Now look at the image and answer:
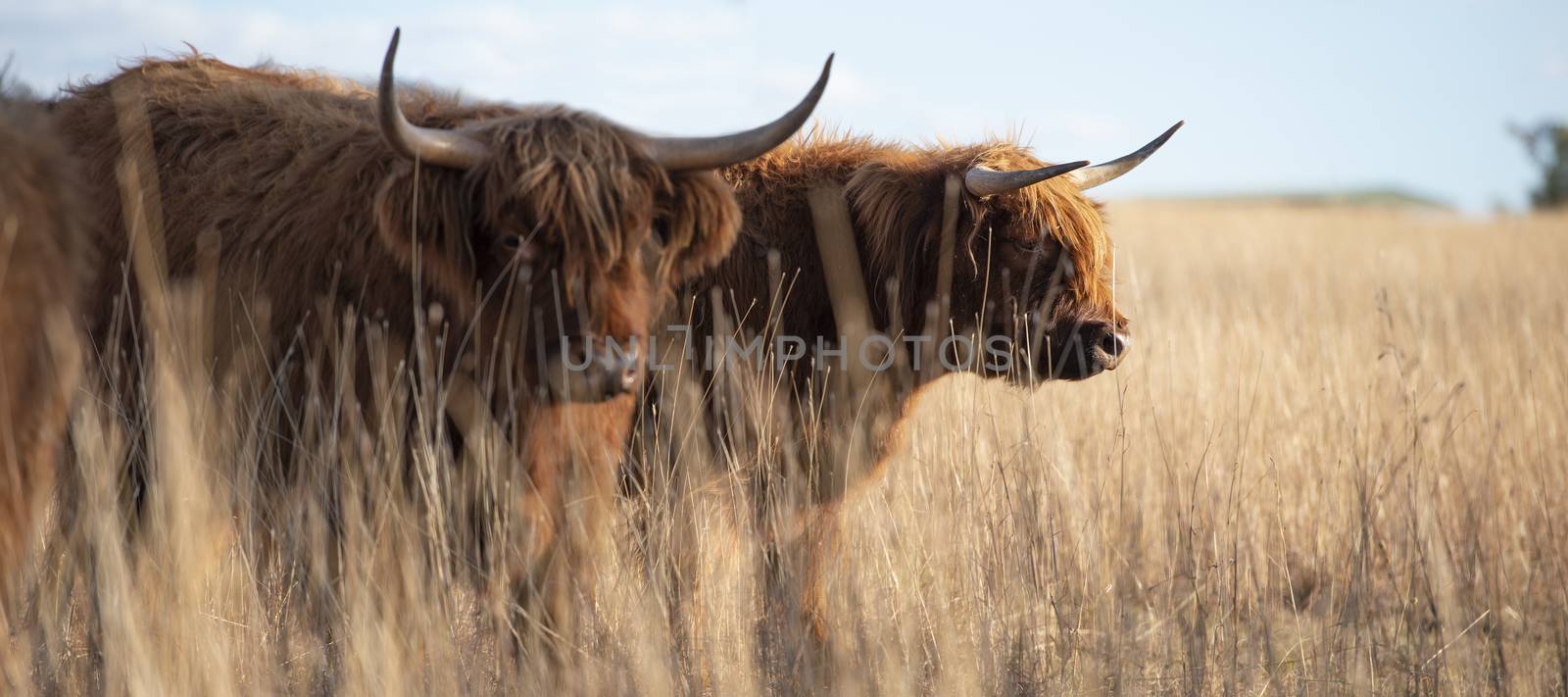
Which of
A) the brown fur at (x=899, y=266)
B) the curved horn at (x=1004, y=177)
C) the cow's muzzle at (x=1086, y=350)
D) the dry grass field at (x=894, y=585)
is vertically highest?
the curved horn at (x=1004, y=177)

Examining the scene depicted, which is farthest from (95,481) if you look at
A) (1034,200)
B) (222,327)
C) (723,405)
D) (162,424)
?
(1034,200)

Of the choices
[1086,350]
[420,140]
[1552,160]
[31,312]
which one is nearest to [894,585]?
[1086,350]

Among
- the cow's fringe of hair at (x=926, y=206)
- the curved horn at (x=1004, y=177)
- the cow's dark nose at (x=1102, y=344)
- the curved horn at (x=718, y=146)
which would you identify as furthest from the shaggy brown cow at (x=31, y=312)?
the cow's dark nose at (x=1102, y=344)

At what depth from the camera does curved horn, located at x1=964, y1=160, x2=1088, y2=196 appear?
14.2 ft

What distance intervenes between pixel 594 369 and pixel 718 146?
92 centimetres

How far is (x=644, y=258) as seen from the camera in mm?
3670

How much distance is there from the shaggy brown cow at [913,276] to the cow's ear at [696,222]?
2.03 ft

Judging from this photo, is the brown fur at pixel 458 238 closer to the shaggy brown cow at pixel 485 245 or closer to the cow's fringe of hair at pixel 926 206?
the shaggy brown cow at pixel 485 245

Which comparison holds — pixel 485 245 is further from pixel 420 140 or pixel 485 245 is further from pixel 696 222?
pixel 696 222

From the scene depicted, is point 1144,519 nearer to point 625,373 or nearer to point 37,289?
point 625,373

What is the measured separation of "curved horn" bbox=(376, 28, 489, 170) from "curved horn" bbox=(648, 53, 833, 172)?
54 cm

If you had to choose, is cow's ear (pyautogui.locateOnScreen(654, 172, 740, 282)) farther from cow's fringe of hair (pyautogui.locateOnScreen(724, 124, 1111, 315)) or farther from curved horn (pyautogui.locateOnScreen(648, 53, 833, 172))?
cow's fringe of hair (pyautogui.locateOnScreen(724, 124, 1111, 315))

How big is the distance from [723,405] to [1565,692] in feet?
9.29

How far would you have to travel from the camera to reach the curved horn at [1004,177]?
4340mm
